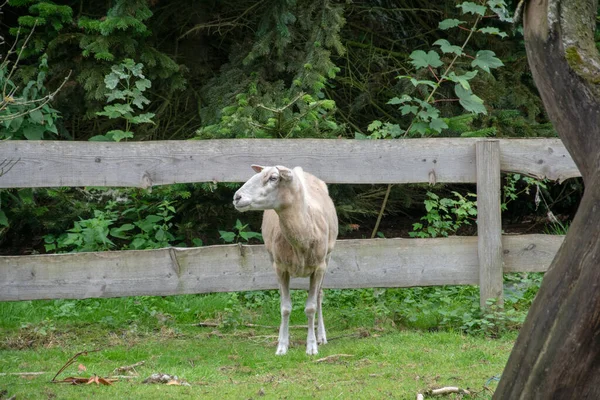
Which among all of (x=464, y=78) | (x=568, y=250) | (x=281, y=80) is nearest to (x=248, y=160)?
(x=281, y=80)

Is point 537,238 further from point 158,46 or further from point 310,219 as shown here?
point 158,46

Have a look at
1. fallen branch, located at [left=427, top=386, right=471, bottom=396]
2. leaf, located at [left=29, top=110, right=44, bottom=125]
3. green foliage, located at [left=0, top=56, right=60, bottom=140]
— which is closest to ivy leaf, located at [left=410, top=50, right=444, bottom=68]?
green foliage, located at [left=0, top=56, right=60, bottom=140]

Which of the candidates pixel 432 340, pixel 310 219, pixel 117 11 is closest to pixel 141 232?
pixel 117 11

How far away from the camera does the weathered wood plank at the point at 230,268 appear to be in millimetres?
7648

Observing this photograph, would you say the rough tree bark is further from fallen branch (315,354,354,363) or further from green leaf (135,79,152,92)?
green leaf (135,79,152,92)

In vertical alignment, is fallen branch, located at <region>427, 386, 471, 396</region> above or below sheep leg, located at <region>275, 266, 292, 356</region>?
above

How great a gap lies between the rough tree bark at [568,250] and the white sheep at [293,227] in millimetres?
2939

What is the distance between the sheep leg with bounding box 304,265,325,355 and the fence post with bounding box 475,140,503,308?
158 cm

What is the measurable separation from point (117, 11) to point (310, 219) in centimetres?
355

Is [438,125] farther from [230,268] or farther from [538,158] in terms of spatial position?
[230,268]

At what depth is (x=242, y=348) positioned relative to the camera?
287 inches

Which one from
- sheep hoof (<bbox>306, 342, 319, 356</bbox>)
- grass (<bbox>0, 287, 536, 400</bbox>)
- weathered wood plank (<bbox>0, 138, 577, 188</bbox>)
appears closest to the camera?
grass (<bbox>0, 287, 536, 400</bbox>)

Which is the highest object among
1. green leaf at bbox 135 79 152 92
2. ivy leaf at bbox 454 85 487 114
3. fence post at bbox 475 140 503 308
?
ivy leaf at bbox 454 85 487 114

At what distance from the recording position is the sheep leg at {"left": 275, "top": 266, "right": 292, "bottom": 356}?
23.5ft
